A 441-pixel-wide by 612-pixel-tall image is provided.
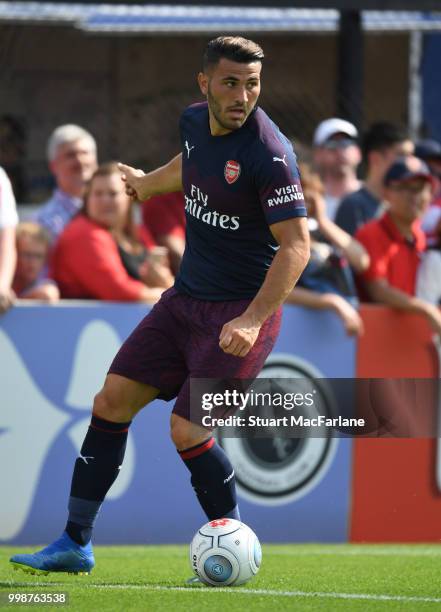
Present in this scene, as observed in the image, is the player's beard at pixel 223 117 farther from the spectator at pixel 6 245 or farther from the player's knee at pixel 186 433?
the spectator at pixel 6 245

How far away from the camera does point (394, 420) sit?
7066 mm

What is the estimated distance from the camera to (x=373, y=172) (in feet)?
31.8

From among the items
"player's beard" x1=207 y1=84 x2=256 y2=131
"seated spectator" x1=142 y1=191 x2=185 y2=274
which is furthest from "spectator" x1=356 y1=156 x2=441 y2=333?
"player's beard" x1=207 y1=84 x2=256 y2=131

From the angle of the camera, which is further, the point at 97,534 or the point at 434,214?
the point at 434,214

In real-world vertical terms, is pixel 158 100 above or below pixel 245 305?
above

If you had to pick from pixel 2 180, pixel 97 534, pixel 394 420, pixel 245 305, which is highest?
pixel 2 180

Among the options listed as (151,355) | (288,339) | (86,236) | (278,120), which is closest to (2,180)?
(86,236)

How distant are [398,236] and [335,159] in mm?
1254

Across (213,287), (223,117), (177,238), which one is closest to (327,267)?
(177,238)

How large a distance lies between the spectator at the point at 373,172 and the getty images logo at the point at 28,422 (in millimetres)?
2043

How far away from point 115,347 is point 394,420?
1.87 meters

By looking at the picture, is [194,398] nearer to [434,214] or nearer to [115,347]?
[115,347]

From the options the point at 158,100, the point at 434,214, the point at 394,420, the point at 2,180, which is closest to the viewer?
the point at 394,420

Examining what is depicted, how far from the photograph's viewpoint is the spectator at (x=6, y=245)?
786cm
